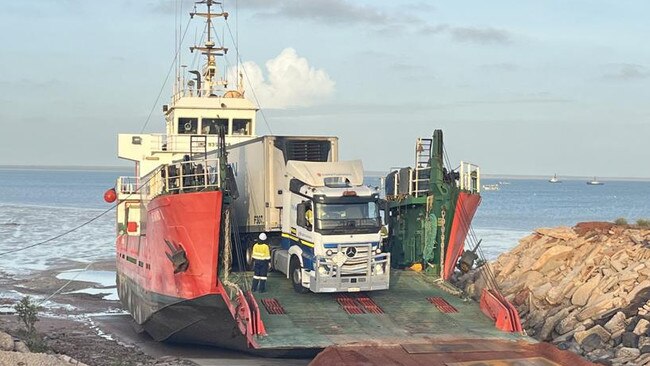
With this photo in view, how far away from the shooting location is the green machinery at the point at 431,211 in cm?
1922

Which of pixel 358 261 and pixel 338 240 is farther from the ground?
pixel 338 240

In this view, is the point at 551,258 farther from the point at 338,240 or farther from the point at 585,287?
the point at 338,240

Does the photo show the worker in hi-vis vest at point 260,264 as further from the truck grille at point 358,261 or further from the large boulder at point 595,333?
the large boulder at point 595,333

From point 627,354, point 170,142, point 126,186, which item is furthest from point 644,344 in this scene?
point 126,186

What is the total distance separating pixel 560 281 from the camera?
21.4 meters

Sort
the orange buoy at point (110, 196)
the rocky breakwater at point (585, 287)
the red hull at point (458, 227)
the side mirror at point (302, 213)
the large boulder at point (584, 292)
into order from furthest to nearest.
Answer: the orange buoy at point (110, 196), the large boulder at point (584, 292), the red hull at point (458, 227), the side mirror at point (302, 213), the rocky breakwater at point (585, 287)

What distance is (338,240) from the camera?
1648 cm

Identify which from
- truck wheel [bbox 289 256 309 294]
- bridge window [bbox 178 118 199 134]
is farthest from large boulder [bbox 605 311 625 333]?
bridge window [bbox 178 118 199 134]

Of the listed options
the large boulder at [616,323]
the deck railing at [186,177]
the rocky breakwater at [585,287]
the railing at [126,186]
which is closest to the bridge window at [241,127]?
the railing at [126,186]

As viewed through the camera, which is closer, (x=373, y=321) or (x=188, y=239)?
(x=373, y=321)

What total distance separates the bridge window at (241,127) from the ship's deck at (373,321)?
28.7 ft

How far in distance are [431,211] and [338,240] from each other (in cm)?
385

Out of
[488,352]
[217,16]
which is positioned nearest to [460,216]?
[488,352]

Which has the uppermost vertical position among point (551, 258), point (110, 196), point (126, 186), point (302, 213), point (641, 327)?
point (302, 213)
